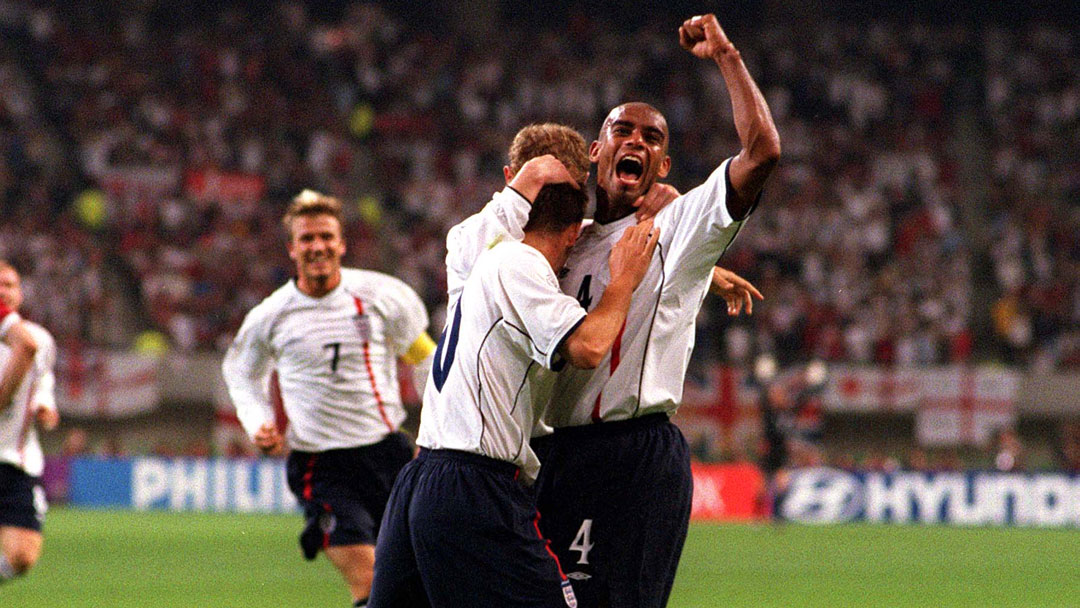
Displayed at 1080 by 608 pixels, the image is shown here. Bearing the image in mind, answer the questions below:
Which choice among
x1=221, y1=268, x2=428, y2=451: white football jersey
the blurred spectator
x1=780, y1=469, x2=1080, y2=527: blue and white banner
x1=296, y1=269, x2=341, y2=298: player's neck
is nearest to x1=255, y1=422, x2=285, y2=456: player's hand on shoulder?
x1=221, y1=268, x2=428, y2=451: white football jersey

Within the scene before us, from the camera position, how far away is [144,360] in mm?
21578

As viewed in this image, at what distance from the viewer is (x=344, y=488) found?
780 centimetres

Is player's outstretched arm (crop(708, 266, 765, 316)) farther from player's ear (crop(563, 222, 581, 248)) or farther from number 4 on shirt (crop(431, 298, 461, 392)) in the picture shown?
number 4 on shirt (crop(431, 298, 461, 392))

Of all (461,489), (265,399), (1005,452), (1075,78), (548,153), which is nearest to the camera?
(461,489)

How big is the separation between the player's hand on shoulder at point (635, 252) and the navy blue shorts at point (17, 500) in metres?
5.72

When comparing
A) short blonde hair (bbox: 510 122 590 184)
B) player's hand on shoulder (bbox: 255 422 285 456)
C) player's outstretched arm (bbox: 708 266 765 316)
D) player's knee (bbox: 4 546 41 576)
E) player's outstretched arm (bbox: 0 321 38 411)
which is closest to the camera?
short blonde hair (bbox: 510 122 590 184)

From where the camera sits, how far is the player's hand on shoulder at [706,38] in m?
4.82

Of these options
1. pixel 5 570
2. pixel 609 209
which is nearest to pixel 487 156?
pixel 5 570

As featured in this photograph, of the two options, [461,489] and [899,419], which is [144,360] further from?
[461,489]

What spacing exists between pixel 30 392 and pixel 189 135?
661 inches

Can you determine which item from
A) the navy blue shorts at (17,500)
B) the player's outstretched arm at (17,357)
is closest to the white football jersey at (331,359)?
the player's outstretched arm at (17,357)

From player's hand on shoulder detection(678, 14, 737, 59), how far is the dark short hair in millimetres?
599

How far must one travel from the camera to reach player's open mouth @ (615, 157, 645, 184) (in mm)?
5164

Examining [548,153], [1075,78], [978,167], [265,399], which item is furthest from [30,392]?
[1075,78]
